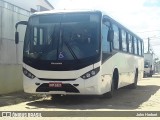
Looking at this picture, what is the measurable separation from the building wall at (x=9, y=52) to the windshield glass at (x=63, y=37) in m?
4.19

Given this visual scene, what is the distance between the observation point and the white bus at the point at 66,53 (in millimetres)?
13086

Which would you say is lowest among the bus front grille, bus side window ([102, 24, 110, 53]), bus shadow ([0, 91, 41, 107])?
bus shadow ([0, 91, 41, 107])

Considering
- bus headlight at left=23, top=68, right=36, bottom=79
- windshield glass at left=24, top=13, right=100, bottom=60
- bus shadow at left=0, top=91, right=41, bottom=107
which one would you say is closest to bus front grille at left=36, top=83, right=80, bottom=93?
bus headlight at left=23, top=68, right=36, bottom=79

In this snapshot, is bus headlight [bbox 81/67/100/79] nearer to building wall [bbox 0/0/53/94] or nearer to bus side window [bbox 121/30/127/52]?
bus side window [bbox 121/30/127/52]

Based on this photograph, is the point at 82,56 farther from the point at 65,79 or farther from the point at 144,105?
the point at 144,105

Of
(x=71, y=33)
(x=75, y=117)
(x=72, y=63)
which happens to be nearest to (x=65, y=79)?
(x=72, y=63)

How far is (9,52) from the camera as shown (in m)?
18.3

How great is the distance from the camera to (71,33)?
13430 millimetres

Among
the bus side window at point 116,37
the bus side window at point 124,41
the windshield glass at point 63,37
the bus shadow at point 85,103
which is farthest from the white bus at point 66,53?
the bus side window at point 124,41

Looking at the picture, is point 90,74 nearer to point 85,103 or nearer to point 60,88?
point 60,88

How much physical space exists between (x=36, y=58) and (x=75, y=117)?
134 inches

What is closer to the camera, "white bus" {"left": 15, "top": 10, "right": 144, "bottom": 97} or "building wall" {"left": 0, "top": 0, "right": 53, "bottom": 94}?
"white bus" {"left": 15, "top": 10, "right": 144, "bottom": 97}

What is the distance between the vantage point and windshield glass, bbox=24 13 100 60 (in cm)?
1322

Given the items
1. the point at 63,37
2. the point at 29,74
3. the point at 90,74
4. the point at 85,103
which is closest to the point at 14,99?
the point at 29,74
